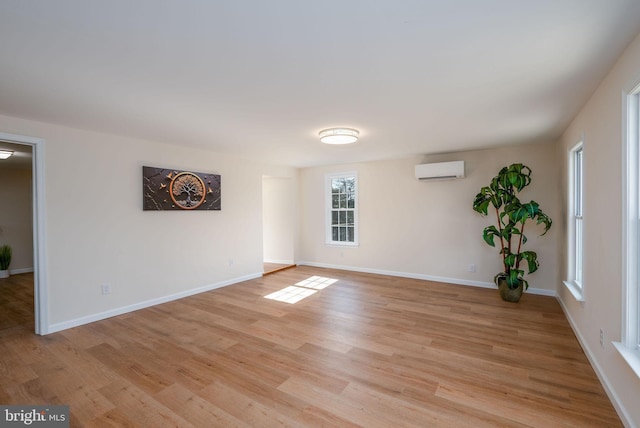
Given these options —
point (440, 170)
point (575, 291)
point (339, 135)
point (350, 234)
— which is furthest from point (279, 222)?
point (575, 291)

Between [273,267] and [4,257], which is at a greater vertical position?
[4,257]

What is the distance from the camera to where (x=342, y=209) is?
6426 mm

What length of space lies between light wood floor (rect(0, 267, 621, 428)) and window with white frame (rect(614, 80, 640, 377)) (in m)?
0.61

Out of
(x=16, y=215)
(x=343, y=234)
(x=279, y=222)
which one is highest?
(x=16, y=215)

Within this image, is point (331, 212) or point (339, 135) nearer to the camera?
point (339, 135)

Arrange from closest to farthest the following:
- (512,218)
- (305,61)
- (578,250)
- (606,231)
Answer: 1. (305,61)
2. (606,231)
3. (578,250)
4. (512,218)

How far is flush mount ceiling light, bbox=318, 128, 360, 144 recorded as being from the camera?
3412 mm

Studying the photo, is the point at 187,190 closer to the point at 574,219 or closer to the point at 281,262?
the point at 281,262

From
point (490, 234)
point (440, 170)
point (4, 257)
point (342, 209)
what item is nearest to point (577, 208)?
point (490, 234)

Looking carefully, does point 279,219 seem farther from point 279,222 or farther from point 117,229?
point 117,229

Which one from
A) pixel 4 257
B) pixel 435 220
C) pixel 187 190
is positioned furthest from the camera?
pixel 4 257

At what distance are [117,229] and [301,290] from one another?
9.08ft

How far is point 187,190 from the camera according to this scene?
4.45 meters

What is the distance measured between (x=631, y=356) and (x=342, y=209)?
500 centimetres
